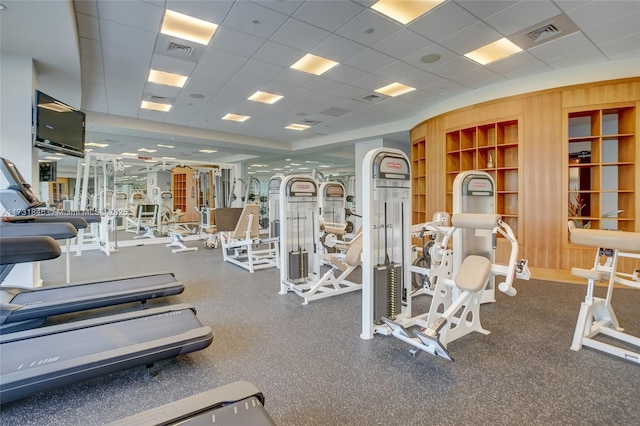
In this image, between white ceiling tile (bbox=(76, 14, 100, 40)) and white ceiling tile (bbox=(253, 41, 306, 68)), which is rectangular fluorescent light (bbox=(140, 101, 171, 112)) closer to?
white ceiling tile (bbox=(76, 14, 100, 40))

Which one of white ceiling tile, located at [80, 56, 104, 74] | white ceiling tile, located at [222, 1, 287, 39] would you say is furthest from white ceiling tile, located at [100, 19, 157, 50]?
white ceiling tile, located at [222, 1, 287, 39]

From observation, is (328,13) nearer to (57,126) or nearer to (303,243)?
(303,243)

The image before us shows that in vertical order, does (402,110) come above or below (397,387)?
above

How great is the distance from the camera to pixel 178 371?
82.9 inches

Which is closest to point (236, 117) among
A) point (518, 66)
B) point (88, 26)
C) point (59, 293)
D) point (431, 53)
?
point (88, 26)

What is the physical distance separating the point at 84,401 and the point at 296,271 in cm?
250

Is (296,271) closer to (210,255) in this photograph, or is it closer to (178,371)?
(178,371)

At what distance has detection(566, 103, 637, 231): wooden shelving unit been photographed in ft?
14.9

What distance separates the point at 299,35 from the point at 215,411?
155 inches

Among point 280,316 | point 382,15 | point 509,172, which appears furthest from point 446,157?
point 280,316

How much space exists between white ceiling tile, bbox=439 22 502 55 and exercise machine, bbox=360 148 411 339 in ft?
7.08

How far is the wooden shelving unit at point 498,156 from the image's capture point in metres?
5.49

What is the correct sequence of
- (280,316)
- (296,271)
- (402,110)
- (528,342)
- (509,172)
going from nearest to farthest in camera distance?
(528,342), (280,316), (296,271), (509,172), (402,110)

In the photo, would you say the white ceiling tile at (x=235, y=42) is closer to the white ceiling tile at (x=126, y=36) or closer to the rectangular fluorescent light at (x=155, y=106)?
the white ceiling tile at (x=126, y=36)
